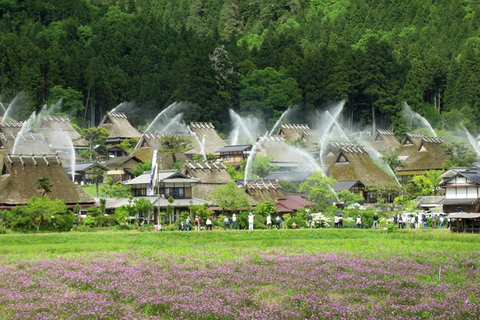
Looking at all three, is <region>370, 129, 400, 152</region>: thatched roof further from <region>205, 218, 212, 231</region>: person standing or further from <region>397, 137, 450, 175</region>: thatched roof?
<region>205, 218, 212, 231</region>: person standing

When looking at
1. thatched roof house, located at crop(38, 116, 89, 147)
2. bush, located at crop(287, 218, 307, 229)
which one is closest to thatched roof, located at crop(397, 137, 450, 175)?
thatched roof house, located at crop(38, 116, 89, 147)

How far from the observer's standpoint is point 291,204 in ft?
191

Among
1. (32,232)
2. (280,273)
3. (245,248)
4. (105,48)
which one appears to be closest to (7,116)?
(105,48)

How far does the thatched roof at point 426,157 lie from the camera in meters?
81.8

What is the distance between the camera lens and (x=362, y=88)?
110562 millimetres

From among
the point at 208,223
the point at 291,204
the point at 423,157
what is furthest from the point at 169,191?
the point at 423,157

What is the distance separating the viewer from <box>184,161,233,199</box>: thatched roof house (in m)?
57.0

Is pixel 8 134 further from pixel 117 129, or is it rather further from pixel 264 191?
pixel 264 191

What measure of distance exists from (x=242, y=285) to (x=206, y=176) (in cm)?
3419

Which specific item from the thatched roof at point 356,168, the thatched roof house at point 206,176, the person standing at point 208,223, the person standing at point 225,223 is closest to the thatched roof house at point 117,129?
the thatched roof at point 356,168

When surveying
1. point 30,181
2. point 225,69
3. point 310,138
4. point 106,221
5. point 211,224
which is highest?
point 225,69

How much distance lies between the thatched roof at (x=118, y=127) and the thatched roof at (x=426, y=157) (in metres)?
32.0

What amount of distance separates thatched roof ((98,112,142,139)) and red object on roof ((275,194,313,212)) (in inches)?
1412

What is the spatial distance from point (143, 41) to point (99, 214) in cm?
8395
